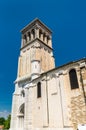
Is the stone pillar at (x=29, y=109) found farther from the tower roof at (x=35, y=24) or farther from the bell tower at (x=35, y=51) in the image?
the tower roof at (x=35, y=24)

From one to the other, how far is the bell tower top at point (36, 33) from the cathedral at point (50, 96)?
12.4 feet

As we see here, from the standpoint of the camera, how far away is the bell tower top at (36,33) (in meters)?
28.1

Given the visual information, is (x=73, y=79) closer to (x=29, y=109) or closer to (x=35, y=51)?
(x=29, y=109)

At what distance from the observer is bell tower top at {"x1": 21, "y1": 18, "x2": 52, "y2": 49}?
28.1 meters

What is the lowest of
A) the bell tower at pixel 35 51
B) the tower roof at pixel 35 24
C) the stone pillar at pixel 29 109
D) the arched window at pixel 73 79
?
the stone pillar at pixel 29 109

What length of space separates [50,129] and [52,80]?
5.86 m

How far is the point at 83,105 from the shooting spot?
43.2 ft

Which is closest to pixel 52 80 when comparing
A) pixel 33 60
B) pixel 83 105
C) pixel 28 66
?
pixel 83 105

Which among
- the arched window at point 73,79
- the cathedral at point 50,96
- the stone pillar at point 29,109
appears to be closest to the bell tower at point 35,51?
the cathedral at point 50,96

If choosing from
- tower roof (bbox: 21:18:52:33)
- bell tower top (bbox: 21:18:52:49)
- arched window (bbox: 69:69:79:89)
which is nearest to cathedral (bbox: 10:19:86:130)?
arched window (bbox: 69:69:79:89)

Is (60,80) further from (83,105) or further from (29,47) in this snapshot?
Answer: (29,47)

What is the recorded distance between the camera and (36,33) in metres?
27.2

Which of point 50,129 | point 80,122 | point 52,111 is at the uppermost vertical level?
point 52,111

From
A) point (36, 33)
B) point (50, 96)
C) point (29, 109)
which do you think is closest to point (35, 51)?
point (36, 33)
